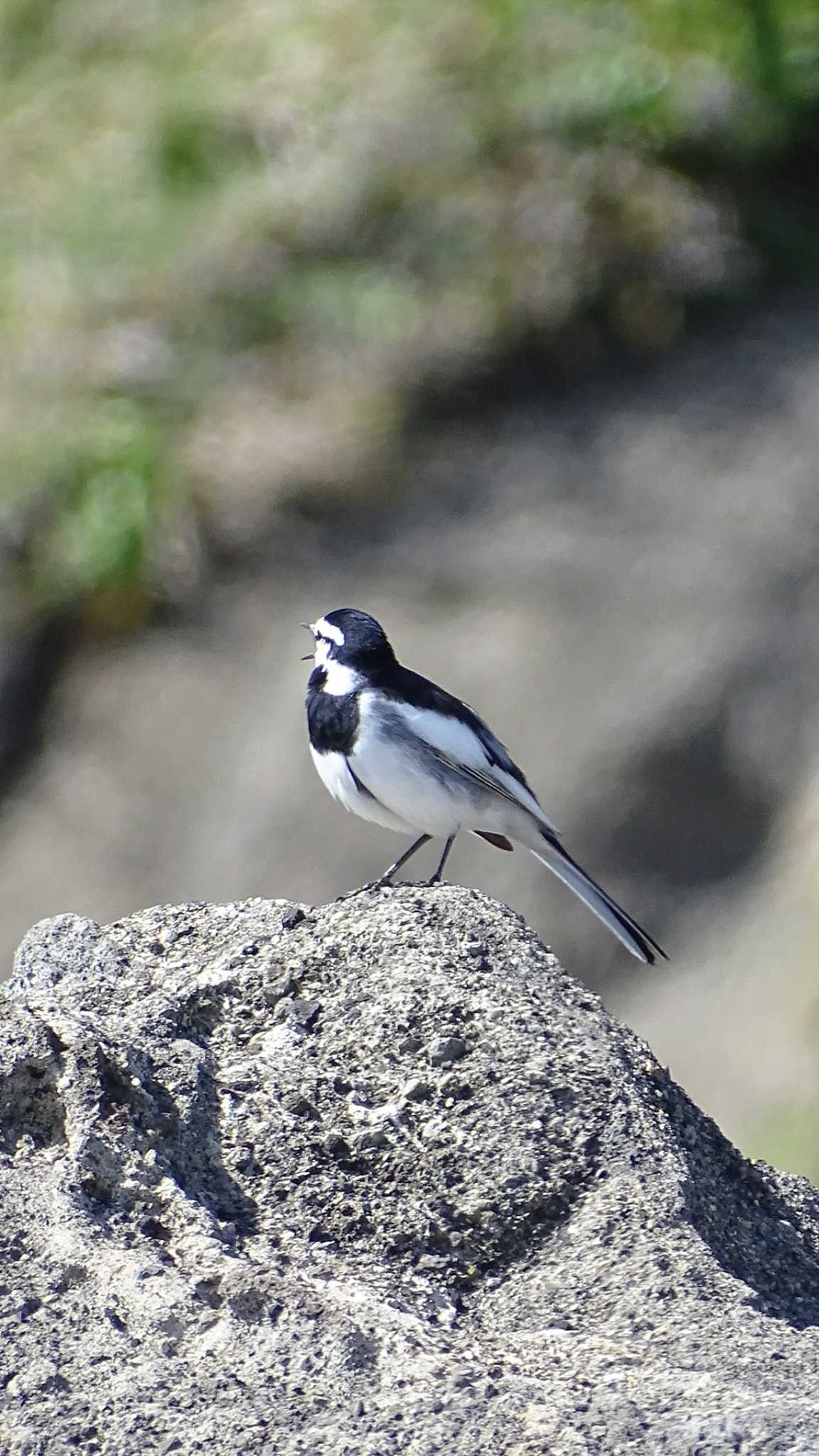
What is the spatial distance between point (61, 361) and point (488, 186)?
2872 millimetres

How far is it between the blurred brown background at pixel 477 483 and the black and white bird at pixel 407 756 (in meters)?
4.78

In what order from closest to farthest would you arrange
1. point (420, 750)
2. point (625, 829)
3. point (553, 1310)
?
point (553, 1310) < point (420, 750) < point (625, 829)

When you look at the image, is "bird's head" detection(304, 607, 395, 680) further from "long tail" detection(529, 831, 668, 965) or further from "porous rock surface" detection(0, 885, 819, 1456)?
"porous rock surface" detection(0, 885, 819, 1456)

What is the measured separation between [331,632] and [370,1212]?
311 centimetres

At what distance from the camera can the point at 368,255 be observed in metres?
11.9

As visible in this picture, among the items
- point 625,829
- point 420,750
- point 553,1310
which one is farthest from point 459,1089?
point 625,829

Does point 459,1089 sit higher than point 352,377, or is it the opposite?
point 352,377

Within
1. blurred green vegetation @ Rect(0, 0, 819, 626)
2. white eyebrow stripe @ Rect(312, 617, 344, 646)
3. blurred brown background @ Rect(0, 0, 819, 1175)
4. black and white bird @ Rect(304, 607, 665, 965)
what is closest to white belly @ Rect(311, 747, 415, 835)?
black and white bird @ Rect(304, 607, 665, 965)

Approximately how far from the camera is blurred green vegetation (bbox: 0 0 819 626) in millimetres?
11633

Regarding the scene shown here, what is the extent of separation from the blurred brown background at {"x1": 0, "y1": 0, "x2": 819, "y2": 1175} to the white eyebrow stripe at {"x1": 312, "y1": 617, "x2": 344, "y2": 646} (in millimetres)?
4786

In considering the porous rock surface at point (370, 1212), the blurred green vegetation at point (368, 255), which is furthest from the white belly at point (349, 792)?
the blurred green vegetation at point (368, 255)

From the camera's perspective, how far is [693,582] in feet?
38.1

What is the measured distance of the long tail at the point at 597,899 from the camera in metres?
6.00

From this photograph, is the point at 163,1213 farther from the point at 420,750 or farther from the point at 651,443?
the point at 651,443
